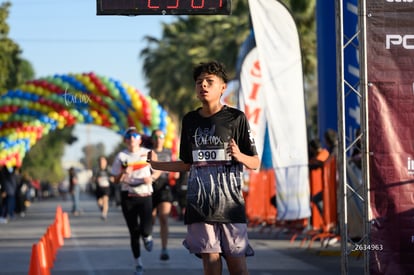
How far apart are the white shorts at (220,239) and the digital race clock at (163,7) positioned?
10.3ft

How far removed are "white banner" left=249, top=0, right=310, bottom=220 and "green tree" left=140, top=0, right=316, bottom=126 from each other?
2528 cm

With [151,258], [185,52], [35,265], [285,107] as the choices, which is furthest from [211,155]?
[185,52]

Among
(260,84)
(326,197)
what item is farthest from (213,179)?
(260,84)

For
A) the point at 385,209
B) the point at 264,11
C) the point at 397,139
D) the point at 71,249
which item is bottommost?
the point at 71,249

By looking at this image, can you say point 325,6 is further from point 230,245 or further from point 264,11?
point 230,245

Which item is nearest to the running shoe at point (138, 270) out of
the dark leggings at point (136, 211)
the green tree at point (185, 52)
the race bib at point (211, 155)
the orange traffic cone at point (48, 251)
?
the dark leggings at point (136, 211)

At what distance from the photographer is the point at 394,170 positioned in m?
10.0

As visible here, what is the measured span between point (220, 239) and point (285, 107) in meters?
8.86

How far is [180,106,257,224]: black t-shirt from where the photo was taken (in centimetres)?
764

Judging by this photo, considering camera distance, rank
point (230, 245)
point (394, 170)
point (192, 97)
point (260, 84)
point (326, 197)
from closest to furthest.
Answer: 1. point (230, 245)
2. point (394, 170)
3. point (326, 197)
4. point (260, 84)
5. point (192, 97)

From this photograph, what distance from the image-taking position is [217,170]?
7.66 meters

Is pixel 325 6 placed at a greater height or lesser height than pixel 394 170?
greater

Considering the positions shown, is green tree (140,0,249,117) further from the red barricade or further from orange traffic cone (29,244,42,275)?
orange traffic cone (29,244,42,275)

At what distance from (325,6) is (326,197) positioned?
18.3 feet
